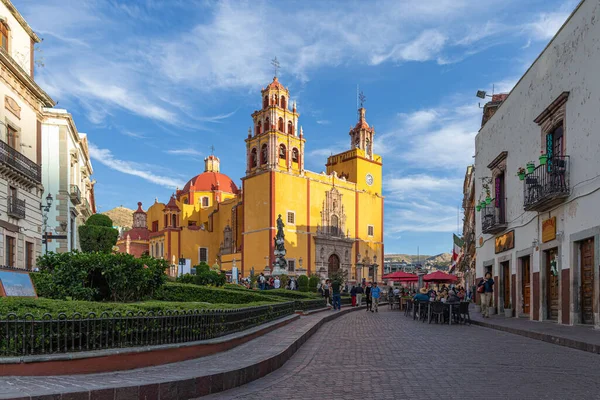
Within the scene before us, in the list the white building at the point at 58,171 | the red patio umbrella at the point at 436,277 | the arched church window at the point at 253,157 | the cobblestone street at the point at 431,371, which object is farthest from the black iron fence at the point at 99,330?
the arched church window at the point at 253,157

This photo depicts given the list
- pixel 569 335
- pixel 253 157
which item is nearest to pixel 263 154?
pixel 253 157

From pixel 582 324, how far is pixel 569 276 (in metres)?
1.27

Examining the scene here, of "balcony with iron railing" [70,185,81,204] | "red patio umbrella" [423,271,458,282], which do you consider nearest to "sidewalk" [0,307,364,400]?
"red patio umbrella" [423,271,458,282]

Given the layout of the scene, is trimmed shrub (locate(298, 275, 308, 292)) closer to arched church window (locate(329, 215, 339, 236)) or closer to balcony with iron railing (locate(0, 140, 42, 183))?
balcony with iron railing (locate(0, 140, 42, 183))

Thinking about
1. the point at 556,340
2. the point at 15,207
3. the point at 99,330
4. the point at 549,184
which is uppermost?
the point at 549,184

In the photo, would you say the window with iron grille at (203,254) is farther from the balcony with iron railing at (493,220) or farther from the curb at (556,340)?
the curb at (556,340)

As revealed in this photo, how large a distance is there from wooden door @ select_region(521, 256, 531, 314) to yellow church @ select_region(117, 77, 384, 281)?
→ 33.6 m

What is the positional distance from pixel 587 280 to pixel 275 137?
1787 inches

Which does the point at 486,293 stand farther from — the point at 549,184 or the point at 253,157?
the point at 253,157

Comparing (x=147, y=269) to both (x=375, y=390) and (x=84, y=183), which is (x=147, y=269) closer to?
(x=375, y=390)

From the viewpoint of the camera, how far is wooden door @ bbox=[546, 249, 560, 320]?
16.4 m

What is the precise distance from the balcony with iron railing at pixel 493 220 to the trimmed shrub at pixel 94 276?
13.8 meters

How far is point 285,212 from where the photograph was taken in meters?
57.3

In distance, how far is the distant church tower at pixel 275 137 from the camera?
5797 centimetres
